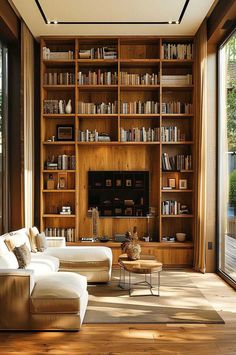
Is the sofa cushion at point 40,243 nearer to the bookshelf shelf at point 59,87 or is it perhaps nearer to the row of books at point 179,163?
the row of books at point 179,163

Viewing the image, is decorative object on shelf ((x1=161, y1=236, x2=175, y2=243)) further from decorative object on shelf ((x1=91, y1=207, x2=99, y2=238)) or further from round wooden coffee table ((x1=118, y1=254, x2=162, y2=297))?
round wooden coffee table ((x1=118, y1=254, x2=162, y2=297))

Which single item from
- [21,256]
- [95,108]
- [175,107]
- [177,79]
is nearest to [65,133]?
[95,108]

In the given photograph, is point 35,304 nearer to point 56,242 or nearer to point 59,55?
point 56,242

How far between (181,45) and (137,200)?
2625 millimetres

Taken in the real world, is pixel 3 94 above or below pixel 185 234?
above

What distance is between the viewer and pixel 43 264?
209 inches

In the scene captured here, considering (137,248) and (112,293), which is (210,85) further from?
(112,293)

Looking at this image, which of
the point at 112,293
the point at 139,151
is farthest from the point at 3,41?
the point at 112,293

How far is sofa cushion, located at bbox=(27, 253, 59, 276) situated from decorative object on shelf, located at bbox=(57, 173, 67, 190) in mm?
1800

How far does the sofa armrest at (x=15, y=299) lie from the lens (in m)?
4.14

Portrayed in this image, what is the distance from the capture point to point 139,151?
7.56m

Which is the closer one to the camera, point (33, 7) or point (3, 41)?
point (33, 7)

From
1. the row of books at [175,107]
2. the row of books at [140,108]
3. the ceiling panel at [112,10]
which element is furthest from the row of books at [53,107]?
the row of books at [175,107]

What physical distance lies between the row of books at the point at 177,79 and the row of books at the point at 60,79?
149 cm
